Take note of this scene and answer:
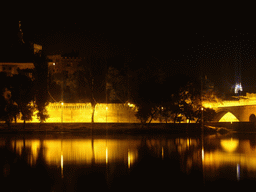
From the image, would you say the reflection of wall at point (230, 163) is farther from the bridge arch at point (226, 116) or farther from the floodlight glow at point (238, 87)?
the floodlight glow at point (238, 87)

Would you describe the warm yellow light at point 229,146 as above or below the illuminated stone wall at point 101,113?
below

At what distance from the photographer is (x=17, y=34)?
203ft

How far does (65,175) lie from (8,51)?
56.0m

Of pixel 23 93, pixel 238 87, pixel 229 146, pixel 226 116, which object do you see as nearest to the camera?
pixel 229 146

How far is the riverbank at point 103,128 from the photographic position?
31000 millimetres

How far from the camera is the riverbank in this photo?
102 ft

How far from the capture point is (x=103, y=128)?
34094mm

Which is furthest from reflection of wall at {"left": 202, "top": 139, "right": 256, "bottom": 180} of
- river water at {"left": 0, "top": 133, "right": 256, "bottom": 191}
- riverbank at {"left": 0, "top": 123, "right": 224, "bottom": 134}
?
riverbank at {"left": 0, "top": 123, "right": 224, "bottom": 134}

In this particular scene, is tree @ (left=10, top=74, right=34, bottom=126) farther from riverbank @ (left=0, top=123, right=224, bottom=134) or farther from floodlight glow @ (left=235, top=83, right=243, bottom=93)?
floodlight glow @ (left=235, top=83, right=243, bottom=93)

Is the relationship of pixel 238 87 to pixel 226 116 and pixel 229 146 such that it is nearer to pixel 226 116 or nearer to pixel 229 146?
pixel 226 116

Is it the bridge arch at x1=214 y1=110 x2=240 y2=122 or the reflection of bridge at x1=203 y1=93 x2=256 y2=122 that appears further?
the bridge arch at x1=214 y1=110 x2=240 y2=122

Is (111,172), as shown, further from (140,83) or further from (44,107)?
(44,107)

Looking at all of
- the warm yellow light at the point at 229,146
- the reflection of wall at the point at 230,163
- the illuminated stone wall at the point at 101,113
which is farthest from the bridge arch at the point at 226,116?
the reflection of wall at the point at 230,163

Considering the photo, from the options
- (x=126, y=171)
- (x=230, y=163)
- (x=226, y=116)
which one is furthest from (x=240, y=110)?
(x=126, y=171)
